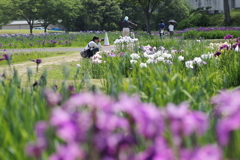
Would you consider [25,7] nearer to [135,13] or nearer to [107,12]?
[107,12]

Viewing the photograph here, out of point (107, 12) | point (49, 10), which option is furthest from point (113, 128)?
point (107, 12)

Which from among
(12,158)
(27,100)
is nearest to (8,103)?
(27,100)

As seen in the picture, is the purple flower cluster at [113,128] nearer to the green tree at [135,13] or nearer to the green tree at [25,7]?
the green tree at [25,7]

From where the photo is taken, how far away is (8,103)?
2352 mm

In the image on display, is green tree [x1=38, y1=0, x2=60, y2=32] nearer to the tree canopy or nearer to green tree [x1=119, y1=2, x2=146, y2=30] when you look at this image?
the tree canopy

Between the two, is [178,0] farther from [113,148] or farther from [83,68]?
[113,148]

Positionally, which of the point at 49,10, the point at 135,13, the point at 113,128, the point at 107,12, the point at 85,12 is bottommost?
the point at 113,128

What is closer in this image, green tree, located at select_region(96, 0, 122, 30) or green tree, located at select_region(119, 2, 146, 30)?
green tree, located at select_region(96, 0, 122, 30)

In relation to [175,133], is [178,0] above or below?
above

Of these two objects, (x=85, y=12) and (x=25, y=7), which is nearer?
(x=25, y=7)

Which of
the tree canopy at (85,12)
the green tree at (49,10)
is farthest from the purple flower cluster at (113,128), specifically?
the green tree at (49,10)

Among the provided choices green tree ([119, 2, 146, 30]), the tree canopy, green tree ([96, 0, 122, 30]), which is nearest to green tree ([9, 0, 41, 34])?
the tree canopy

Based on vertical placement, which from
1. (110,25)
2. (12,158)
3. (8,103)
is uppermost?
(110,25)

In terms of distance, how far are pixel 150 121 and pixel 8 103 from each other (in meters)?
1.69
